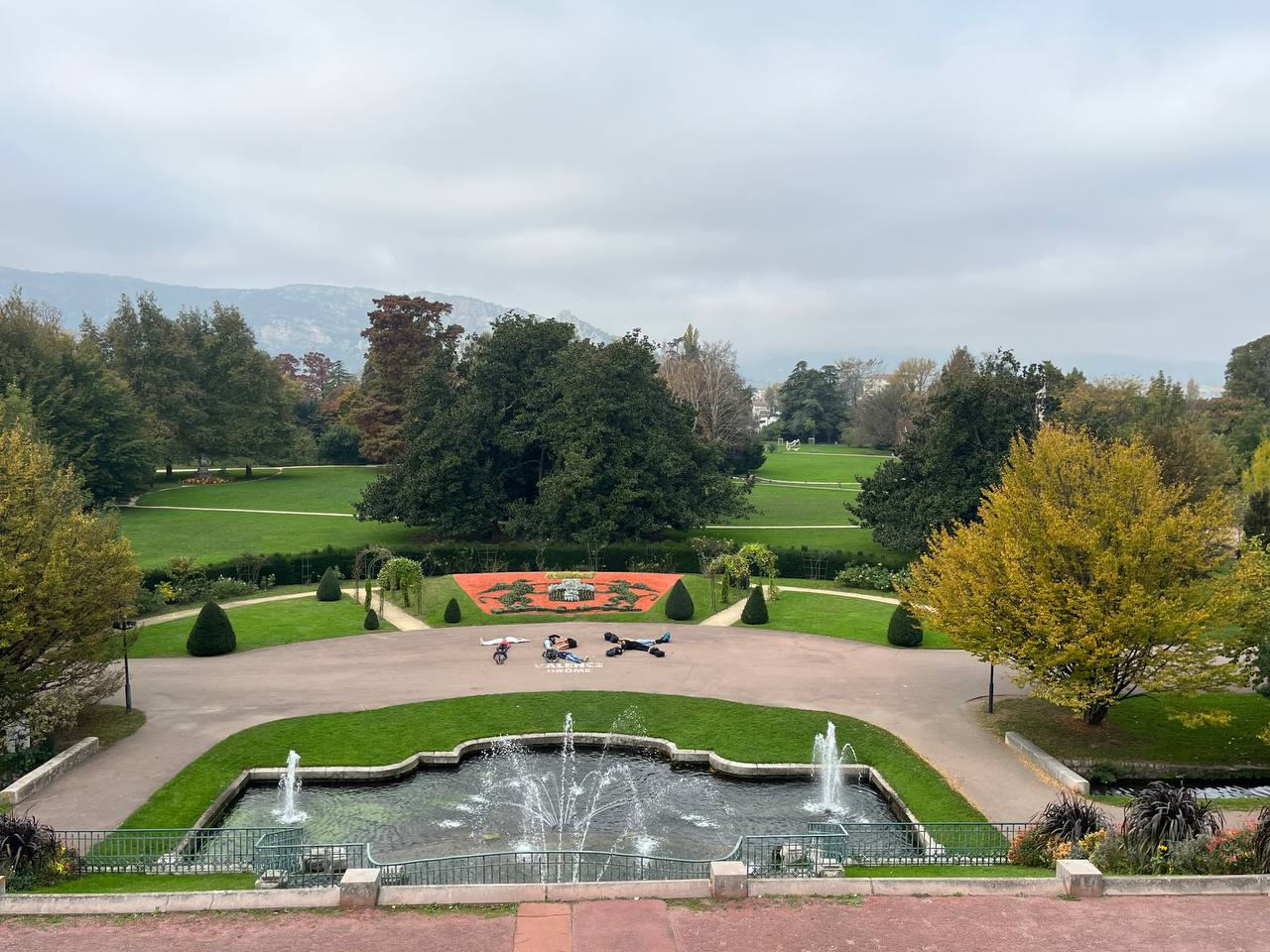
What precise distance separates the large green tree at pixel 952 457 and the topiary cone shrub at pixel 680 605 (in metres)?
16.3

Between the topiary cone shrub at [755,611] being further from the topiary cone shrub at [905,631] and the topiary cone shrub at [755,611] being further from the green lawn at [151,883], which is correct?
the green lawn at [151,883]

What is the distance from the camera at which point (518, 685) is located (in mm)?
32281

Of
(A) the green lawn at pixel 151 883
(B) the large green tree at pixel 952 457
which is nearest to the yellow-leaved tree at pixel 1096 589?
(A) the green lawn at pixel 151 883

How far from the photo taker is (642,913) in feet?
50.0

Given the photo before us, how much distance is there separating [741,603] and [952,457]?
59.4 feet

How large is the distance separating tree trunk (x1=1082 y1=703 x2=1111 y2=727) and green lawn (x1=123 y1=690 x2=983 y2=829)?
268 inches

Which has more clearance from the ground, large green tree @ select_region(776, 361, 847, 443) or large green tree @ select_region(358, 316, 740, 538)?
large green tree @ select_region(776, 361, 847, 443)

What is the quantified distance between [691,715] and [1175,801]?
14731mm

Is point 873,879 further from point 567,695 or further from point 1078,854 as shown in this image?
point 567,695

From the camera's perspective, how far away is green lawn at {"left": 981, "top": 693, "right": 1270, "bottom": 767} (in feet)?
85.4

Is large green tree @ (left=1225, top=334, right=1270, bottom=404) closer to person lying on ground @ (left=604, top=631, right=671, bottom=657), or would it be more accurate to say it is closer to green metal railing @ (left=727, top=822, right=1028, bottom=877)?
person lying on ground @ (left=604, top=631, right=671, bottom=657)

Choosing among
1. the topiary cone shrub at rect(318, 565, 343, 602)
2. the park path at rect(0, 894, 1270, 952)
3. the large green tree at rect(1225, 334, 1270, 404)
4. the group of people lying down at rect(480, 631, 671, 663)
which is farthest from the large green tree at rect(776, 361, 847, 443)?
the park path at rect(0, 894, 1270, 952)

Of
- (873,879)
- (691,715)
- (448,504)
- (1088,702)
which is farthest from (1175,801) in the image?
(448,504)

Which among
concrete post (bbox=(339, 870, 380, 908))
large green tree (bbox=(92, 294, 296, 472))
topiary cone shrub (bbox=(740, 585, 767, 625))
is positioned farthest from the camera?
large green tree (bbox=(92, 294, 296, 472))
